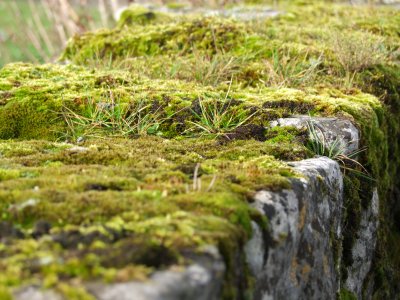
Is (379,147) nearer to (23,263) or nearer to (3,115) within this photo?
(3,115)

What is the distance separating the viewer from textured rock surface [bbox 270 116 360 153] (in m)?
3.62

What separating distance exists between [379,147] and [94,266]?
3346 millimetres

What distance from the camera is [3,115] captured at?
387cm

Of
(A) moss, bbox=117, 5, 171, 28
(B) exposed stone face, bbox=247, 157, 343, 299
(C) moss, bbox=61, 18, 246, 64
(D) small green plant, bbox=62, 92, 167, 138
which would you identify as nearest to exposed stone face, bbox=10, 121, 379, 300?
(B) exposed stone face, bbox=247, 157, 343, 299

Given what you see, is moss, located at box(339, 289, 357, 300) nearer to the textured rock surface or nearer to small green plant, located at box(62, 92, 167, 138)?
the textured rock surface

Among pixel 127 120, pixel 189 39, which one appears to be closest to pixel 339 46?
pixel 189 39

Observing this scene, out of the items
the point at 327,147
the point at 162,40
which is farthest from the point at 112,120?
the point at 162,40

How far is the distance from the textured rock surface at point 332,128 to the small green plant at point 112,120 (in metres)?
0.84

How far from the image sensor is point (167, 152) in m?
3.13

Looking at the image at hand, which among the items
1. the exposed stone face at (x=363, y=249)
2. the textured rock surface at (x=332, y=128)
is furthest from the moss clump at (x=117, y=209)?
the exposed stone face at (x=363, y=249)

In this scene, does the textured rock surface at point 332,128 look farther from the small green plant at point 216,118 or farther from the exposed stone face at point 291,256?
the small green plant at point 216,118

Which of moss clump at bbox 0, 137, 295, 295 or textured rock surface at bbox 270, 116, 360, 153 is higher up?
moss clump at bbox 0, 137, 295, 295

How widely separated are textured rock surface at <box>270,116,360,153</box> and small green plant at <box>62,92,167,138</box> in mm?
844

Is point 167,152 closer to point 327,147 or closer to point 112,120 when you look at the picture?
point 112,120
